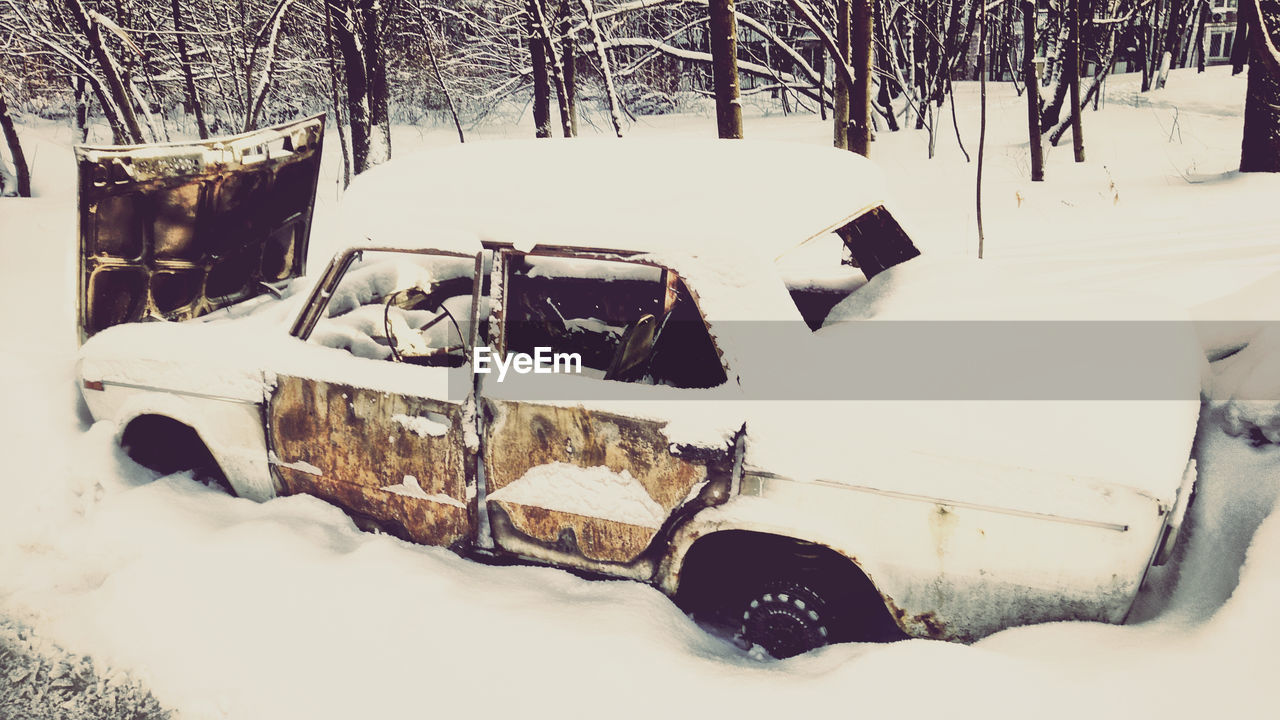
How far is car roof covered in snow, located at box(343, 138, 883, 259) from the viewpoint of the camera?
93.5 inches

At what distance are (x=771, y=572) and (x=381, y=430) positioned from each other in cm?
147

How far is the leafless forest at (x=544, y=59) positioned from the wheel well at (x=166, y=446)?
426 cm

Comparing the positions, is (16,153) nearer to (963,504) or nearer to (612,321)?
(612,321)

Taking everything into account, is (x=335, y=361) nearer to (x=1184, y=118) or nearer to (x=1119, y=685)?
(x=1119, y=685)

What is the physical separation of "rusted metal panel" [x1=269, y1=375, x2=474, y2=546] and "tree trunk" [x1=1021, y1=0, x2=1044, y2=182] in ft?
34.8

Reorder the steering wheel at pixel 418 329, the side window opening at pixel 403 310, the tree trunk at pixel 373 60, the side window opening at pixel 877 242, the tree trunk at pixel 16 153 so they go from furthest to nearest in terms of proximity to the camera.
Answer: the tree trunk at pixel 373 60 → the tree trunk at pixel 16 153 → the side window opening at pixel 877 242 → the side window opening at pixel 403 310 → the steering wheel at pixel 418 329

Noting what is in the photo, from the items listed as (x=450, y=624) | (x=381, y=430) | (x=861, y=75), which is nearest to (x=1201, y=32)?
(x=861, y=75)

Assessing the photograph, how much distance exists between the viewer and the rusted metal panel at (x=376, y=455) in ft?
8.68

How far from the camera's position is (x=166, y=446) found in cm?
340

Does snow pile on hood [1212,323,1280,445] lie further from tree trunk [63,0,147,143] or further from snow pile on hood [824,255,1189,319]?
tree trunk [63,0,147,143]

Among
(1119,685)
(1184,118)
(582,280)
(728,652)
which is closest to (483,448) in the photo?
(728,652)

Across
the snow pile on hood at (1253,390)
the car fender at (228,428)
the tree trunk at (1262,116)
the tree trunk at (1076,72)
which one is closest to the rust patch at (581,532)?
the car fender at (228,428)

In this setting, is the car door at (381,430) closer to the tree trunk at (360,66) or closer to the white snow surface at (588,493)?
the white snow surface at (588,493)

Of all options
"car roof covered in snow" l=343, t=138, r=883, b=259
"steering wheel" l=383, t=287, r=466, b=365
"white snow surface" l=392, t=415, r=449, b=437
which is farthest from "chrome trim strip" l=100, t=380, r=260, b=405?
"car roof covered in snow" l=343, t=138, r=883, b=259
